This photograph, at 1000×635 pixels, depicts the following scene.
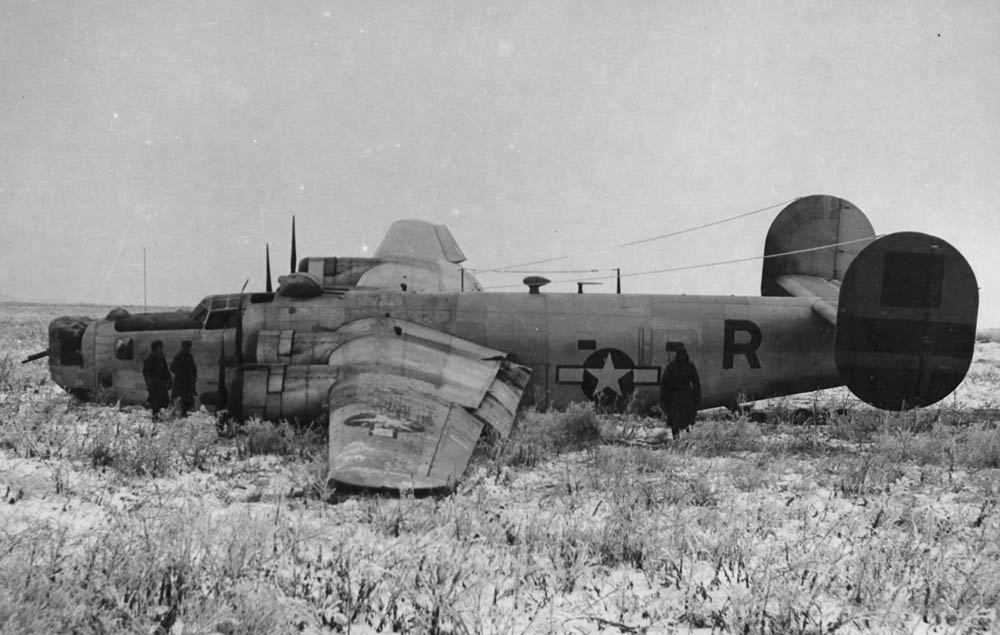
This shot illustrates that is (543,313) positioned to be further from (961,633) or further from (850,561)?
(961,633)

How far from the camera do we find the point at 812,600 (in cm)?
441

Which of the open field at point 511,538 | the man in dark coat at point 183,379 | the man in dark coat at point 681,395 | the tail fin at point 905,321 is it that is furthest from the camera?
the man in dark coat at point 183,379

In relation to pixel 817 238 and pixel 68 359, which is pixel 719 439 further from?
pixel 68 359

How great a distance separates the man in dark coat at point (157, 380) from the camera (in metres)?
11.8

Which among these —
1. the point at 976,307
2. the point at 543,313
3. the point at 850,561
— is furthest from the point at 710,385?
the point at 850,561

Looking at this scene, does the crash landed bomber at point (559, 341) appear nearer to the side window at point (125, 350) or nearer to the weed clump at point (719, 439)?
the side window at point (125, 350)

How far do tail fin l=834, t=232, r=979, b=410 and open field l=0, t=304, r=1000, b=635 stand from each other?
1.72m

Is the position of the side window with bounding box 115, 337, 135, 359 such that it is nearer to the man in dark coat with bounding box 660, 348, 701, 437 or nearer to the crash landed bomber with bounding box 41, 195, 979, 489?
the crash landed bomber with bounding box 41, 195, 979, 489

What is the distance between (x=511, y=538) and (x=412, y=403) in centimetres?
375

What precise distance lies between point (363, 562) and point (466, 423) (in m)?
4.17

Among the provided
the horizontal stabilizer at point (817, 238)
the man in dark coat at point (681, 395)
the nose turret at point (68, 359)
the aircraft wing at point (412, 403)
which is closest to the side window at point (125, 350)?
the nose turret at point (68, 359)

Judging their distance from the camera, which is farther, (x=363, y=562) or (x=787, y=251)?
(x=787, y=251)

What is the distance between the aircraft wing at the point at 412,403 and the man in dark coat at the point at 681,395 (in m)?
2.62

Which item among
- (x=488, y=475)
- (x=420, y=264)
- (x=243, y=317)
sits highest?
(x=420, y=264)
